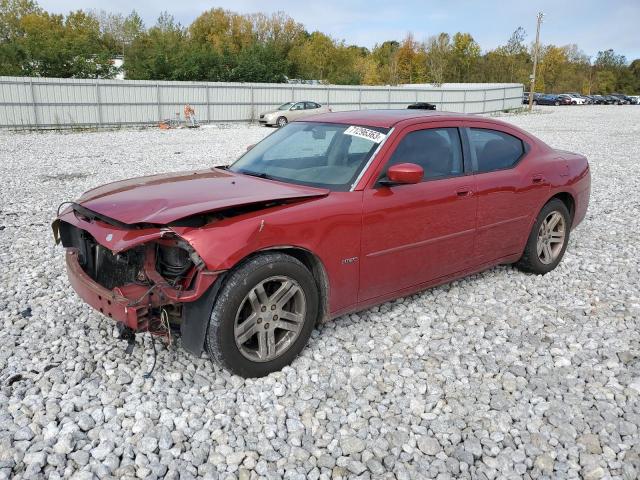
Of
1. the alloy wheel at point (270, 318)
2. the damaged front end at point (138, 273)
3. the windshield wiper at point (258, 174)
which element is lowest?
the alloy wheel at point (270, 318)

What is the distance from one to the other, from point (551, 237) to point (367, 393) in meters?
3.09

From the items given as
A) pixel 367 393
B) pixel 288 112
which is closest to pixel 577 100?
pixel 288 112

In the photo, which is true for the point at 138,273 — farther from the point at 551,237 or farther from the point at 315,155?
the point at 551,237

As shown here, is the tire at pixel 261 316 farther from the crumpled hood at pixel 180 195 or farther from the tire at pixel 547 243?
the tire at pixel 547 243

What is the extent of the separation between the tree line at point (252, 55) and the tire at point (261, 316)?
3754 centimetres

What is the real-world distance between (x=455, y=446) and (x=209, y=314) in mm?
1523

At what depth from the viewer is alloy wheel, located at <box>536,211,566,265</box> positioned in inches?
211

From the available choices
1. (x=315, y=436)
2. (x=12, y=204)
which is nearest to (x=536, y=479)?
(x=315, y=436)

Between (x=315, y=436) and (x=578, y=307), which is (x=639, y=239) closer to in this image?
(x=578, y=307)

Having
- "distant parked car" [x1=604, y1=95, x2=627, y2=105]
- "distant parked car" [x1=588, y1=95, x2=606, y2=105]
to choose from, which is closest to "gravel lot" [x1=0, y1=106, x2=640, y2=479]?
"distant parked car" [x1=588, y1=95, x2=606, y2=105]

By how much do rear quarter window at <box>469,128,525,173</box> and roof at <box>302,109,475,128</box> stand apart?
0.76ft

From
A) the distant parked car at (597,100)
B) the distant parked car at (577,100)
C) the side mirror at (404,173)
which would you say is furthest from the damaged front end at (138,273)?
the distant parked car at (597,100)

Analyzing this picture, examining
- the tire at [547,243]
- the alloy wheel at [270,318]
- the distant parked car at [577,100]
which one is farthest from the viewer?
the distant parked car at [577,100]

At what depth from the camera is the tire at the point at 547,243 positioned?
5.23 m
